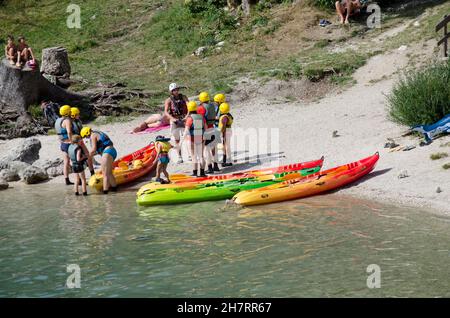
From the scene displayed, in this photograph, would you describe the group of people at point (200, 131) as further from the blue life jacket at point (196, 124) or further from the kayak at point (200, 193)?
the kayak at point (200, 193)

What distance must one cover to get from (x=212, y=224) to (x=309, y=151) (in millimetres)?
5071

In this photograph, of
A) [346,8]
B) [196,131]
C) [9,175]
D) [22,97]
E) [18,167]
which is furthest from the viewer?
[346,8]

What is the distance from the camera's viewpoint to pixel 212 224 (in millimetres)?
13375

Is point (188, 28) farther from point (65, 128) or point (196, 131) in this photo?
point (196, 131)

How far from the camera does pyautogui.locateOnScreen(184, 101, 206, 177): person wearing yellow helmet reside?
54.9 feet

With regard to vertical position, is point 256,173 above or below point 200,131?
below

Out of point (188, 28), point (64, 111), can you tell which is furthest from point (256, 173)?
point (188, 28)

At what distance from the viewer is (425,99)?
54.4ft

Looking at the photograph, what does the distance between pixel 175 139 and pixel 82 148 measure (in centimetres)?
268

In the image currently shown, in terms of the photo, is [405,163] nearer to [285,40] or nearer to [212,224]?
[212,224]

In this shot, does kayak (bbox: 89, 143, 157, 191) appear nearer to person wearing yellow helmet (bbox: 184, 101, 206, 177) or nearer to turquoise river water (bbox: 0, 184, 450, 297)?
person wearing yellow helmet (bbox: 184, 101, 206, 177)

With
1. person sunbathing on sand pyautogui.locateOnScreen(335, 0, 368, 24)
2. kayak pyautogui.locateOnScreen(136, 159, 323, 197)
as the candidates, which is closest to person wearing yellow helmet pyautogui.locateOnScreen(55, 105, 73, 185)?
kayak pyautogui.locateOnScreen(136, 159, 323, 197)
